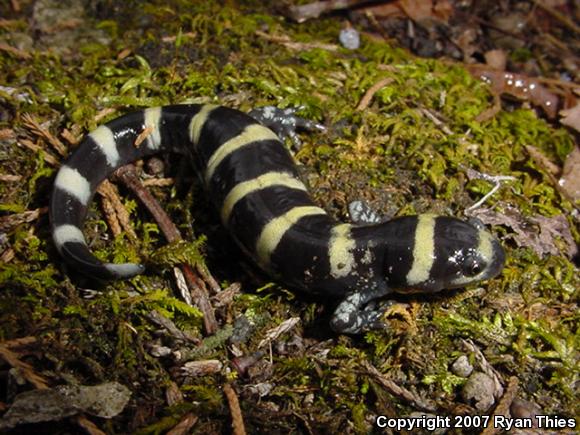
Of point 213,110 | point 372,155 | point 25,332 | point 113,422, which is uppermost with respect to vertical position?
point 213,110

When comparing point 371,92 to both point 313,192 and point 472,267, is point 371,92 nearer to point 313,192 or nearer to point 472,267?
point 313,192

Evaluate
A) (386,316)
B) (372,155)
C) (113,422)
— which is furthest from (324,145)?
(113,422)

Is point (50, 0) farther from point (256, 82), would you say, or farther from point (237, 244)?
point (237, 244)

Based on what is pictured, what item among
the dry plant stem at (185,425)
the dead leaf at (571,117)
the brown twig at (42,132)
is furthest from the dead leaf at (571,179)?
the brown twig at (42,132)

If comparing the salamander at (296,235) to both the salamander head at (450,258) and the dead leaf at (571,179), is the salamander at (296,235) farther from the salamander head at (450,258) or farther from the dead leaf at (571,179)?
the dead leaf at (571,179)

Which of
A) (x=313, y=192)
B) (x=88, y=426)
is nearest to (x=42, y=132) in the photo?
(x=313, y=192)

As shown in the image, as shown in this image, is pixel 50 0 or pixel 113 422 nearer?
pixel 113 422

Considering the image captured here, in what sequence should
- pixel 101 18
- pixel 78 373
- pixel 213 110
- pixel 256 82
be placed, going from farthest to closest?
1. pixel 101 18
2. pixel 256 82
3. pixel 213 110
4. pixel 78 373
